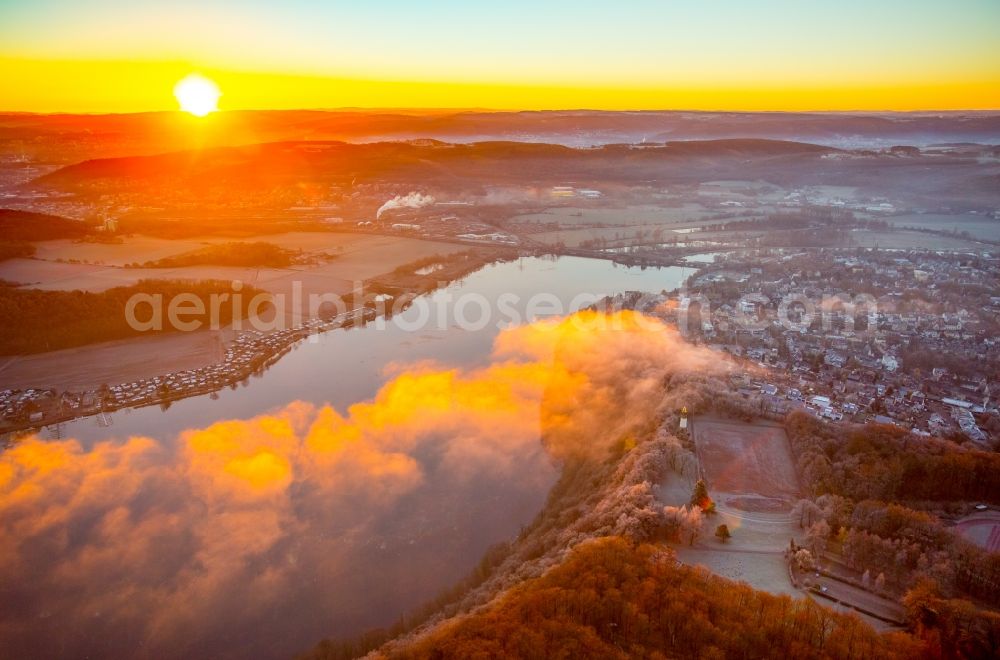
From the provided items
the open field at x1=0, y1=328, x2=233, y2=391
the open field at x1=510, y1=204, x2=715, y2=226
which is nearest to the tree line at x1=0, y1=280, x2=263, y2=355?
the open field at x1=0, y1=328, x2=233, y2=391

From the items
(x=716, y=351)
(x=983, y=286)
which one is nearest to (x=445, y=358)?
(x=716, y=351)

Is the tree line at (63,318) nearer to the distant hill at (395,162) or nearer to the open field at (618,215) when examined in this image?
the open field at (618,215)

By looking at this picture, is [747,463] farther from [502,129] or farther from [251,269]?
[502,129]

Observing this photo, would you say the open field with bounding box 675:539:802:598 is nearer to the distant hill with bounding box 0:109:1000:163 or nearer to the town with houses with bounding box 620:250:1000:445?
the town with houses with bounding box 620:250:1000:445

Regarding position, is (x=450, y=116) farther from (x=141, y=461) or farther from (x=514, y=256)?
(x=141, y=461)

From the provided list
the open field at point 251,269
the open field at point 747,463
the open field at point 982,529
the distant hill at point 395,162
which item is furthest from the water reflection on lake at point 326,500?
the distant hill at point 395,162

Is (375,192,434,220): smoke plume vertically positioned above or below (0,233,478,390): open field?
above
